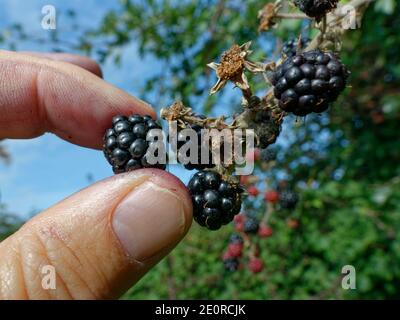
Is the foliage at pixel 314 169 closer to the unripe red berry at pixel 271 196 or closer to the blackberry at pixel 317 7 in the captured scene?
the unripe red berry at pixel 271 196

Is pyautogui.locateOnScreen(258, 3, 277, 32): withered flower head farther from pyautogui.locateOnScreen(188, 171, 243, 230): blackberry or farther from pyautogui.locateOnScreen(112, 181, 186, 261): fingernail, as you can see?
pyautogui.locateOnScreen(112, 181, 186, 261): fingernail

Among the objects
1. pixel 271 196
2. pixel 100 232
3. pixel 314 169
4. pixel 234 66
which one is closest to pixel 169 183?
pixel 100 232

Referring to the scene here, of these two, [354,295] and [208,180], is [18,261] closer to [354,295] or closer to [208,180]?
[208,180]

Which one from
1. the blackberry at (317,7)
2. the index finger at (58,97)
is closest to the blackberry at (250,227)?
the index finger at (58,97)

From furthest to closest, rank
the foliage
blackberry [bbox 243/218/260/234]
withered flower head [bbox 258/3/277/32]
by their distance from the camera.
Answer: the foliage < blackberry [bbox 243/218/260/234] < withered flower head [bbox 258/3/277/32]
